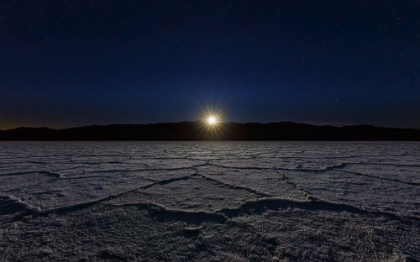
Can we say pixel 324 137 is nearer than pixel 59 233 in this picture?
No

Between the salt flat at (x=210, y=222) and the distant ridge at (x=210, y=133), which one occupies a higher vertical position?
the distant ridge at (x=210, y=133)

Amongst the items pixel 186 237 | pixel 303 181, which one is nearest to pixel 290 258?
pixel 186 237

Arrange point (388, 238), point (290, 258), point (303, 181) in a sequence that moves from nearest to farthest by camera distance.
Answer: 1. point (290, 258)
2. point (388, 238)
3. point (303, 181)

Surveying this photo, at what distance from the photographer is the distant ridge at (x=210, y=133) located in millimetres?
28938

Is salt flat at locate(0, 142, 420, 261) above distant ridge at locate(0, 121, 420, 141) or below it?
below

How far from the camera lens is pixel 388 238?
34.4 inches

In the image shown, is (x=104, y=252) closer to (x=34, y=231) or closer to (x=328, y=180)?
(x=34, y=231)

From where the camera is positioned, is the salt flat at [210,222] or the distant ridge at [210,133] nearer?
the salt flat at [210,222]

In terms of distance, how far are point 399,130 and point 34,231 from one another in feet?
130

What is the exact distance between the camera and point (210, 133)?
103 feet

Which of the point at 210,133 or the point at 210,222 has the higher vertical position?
the point at 210,133

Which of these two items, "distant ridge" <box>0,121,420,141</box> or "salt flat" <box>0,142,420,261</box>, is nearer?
"salt flat" <box>0,142,420,261</box>

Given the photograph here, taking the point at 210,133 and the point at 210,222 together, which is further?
the point at 210,133

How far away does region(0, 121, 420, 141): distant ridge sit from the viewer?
28938 millimetres
